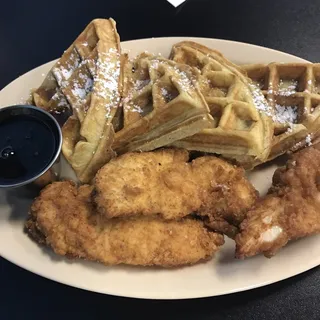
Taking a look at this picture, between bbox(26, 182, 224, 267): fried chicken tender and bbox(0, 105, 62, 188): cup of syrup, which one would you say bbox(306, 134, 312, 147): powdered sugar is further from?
bbox(0, 105, 62, 188): cup of syrup

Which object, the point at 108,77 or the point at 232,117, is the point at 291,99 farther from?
the point at 108,77

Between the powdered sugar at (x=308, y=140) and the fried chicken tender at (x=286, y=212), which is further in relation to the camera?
the powdered sugar at (x=308, y=140)

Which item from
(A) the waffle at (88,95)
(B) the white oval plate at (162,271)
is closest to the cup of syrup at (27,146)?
(A) the waffle at (88,95)

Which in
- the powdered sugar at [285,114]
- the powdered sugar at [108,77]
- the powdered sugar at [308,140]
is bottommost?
the powdered sugar at [308,140]

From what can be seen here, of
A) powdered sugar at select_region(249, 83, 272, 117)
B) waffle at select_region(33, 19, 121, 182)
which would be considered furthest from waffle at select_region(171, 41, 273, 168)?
waffle at select_region(33, 19, 121, 182)

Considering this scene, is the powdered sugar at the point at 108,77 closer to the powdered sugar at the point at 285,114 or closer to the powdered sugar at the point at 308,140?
the powdered sugar at the point at 285,114

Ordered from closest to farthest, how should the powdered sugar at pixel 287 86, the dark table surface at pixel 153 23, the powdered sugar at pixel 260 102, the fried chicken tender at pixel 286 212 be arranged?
the fried chicken tender at pixel 286 212, the powdered sugar at pixel 260 102, the powdered sugar at pixel 287 86, the dark table surface at pixel 153 23

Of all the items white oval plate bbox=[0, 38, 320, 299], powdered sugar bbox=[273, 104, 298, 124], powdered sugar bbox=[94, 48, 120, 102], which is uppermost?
powdered sugar bbox=[94, 48, 120, 102]
